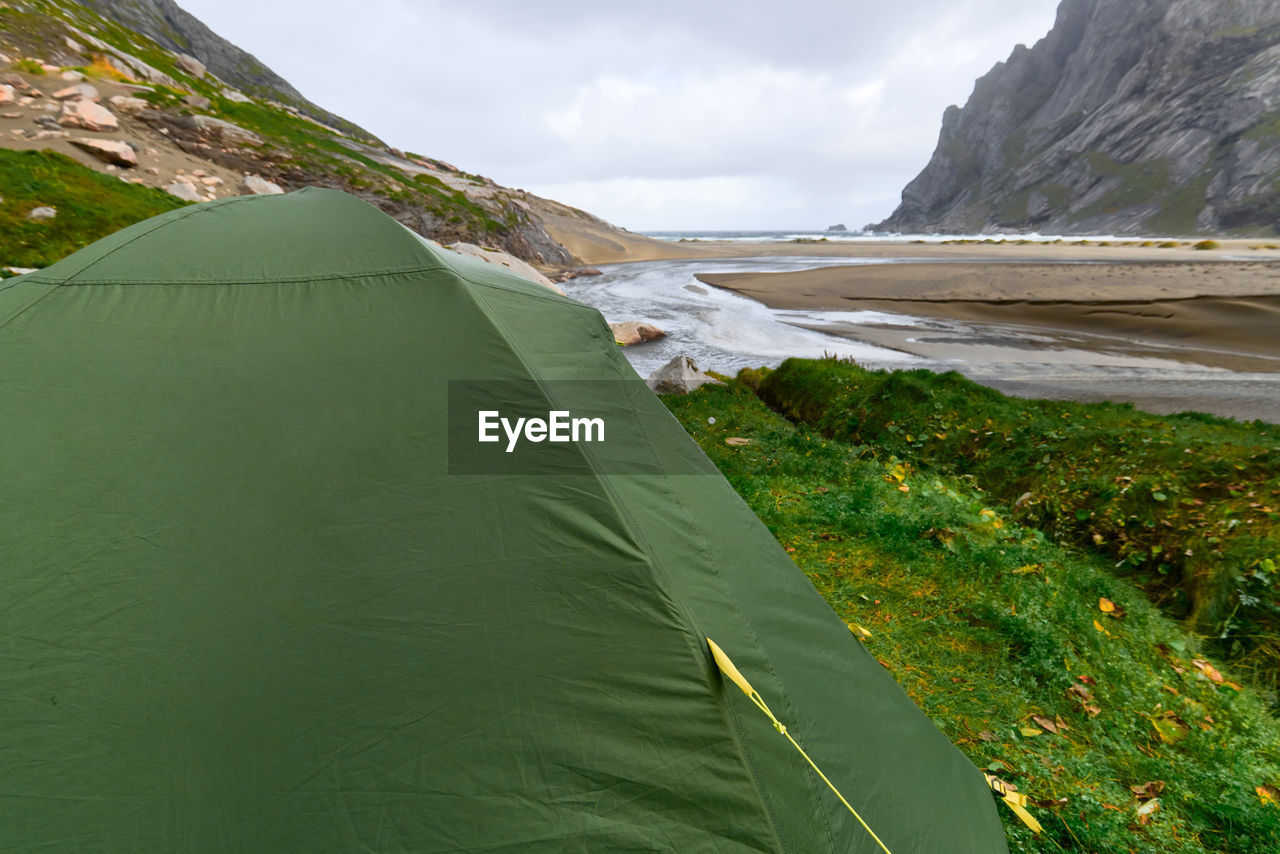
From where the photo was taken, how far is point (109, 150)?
49.9 ft

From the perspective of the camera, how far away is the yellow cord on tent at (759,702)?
1.87 metres

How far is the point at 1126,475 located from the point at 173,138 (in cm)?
A: 3150

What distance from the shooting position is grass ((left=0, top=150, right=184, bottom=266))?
27.9ft

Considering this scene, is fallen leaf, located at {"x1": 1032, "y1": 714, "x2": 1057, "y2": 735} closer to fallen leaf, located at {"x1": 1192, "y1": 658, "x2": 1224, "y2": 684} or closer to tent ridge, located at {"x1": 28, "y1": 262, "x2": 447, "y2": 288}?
fallen leaf, located at {"x1": 1192, "y1": 658, "x2": 1224, "y2": 684}

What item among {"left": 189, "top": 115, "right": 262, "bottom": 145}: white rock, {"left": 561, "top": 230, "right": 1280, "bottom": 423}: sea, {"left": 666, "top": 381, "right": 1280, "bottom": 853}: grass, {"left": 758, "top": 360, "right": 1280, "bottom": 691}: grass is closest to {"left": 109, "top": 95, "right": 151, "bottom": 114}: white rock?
{"left": 189, "top": 115, "right": 262, "bottom": 145}: white rock

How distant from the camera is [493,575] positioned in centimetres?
200

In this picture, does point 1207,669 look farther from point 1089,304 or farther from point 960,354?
point 1089,304

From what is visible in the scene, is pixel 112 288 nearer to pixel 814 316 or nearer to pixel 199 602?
pixel 199 602

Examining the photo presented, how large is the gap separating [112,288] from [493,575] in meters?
2.34

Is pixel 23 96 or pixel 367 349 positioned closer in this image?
pixel 367 349

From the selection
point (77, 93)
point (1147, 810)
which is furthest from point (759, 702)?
point (77, 93)

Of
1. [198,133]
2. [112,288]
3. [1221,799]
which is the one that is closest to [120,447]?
[112,288]

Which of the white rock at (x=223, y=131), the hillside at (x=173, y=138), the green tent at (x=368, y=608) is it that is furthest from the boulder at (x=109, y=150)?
the green tent at (x=368, y=608)

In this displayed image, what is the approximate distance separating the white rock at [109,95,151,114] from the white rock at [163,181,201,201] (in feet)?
25.5
